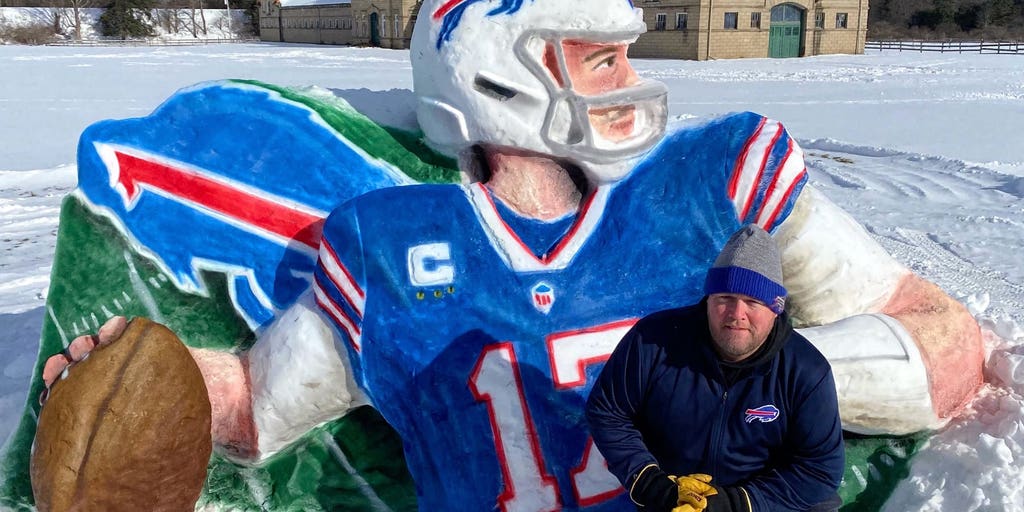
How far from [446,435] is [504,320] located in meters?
0.29

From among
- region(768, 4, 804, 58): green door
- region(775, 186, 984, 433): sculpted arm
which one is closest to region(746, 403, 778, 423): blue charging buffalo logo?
region(775, 186, 984, 433): sculpted arm

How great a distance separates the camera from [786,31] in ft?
72.8

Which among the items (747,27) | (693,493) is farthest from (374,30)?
(693,493)

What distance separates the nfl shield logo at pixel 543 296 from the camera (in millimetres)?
2008

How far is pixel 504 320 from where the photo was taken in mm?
2010

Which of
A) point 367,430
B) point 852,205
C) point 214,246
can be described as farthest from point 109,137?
point 852,205

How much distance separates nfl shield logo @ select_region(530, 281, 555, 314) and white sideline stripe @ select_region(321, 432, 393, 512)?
0.67 m

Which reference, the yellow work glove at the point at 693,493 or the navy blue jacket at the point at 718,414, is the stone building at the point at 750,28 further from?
the yellow work glove at the point at 693,493

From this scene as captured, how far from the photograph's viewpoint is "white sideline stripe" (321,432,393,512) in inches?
89.0

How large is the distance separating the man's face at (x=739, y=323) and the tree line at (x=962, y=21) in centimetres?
3017

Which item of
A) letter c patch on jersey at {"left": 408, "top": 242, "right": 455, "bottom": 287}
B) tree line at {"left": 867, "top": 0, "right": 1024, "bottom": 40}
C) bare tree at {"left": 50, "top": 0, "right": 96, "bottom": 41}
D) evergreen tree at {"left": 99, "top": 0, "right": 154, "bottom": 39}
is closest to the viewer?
letter c patch on jersey at {"left": 408, "top": 242, "right": 455, "bottom": 287}

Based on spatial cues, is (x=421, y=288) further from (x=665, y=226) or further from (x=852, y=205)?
(x=852, y=205)

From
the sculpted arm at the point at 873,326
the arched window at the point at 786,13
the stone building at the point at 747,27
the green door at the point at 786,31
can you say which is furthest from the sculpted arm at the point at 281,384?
the arched window at the point at 786,13

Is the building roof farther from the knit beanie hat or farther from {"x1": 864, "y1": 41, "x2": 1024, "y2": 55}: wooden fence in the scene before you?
the knit beanie hat
